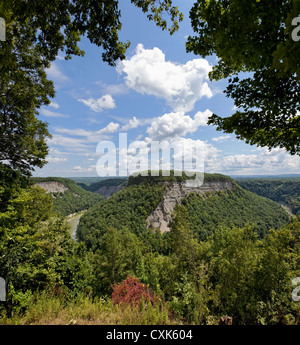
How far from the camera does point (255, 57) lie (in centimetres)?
318

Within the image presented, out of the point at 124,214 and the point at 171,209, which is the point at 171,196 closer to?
the point at 171,209

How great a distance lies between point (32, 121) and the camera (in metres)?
9.42

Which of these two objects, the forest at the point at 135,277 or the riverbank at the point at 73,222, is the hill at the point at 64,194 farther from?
the forest at the point at 135,277

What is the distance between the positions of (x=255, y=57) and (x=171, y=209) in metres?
85.9

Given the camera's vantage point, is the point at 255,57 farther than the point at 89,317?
No

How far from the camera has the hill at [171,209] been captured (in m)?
73.1

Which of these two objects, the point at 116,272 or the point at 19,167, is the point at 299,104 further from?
the point at 116,272

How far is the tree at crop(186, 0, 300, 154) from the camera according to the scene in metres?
2.71

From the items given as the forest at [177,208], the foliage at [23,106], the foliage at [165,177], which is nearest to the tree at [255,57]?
the forest at [177,208]

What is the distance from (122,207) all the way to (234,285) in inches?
3125

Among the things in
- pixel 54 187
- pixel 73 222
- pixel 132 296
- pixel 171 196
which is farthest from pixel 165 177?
pixel 54 187

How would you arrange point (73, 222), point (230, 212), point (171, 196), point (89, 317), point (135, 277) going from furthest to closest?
point (73, 222) < point (171, 196) < point (230, 212) < point (135, 277) < point (89, 317)

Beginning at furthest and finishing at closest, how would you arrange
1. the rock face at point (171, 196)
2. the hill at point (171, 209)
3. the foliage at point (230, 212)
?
1. the rock face at point (171, 196)
2. the foliage at point (230, 212)
3. the hill at point (171, 209)
